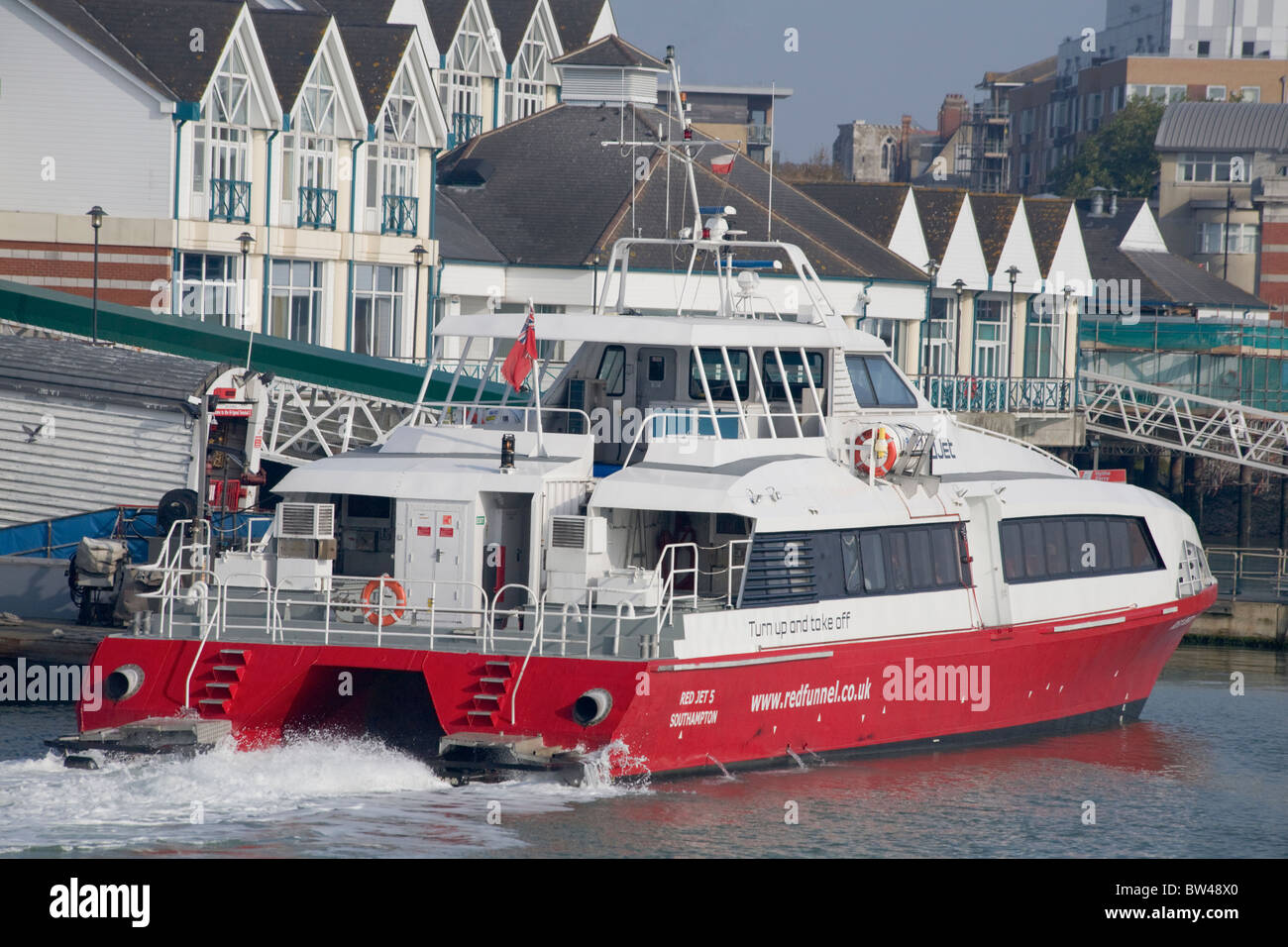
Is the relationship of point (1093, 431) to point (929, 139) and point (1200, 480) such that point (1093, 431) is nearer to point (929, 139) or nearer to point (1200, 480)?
point (1200, 480)

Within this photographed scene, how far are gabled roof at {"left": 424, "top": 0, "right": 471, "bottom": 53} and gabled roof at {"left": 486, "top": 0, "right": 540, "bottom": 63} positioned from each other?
2.52 m

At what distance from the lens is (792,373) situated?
80.4 ft

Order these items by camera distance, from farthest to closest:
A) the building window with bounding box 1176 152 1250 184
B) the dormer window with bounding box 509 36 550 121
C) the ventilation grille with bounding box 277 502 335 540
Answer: the building window with bounding box 1176 152 1250 184 → the dormer window with bounding box 509 36 550 121 → the ventilation grille with bounding box 277 502 335 540

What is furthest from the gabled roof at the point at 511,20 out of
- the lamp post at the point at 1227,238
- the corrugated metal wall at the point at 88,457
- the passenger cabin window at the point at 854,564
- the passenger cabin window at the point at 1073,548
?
the passenger cabin window at the point at 854,564

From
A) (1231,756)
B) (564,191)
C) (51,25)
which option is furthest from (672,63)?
(564,191)

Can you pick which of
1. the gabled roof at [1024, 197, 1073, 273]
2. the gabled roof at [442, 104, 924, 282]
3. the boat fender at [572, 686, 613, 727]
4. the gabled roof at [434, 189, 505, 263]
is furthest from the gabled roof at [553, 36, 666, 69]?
the boat fender at [572, 686, 613, 727]

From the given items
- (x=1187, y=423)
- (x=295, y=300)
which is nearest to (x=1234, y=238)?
(x=1187, y=423)

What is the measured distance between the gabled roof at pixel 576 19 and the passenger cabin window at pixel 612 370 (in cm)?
4646

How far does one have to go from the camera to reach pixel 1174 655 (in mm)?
33562

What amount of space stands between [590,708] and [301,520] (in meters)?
4.21

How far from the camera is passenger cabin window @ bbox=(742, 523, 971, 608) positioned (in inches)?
813

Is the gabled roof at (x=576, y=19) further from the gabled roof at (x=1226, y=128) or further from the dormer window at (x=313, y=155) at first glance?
the gabled roof at (x=1226, y=128)

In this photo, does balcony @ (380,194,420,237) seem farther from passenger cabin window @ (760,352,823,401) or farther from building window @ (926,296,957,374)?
passenger cabin window @ (760,352,823,401)

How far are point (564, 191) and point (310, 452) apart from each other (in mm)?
Result: 16134
